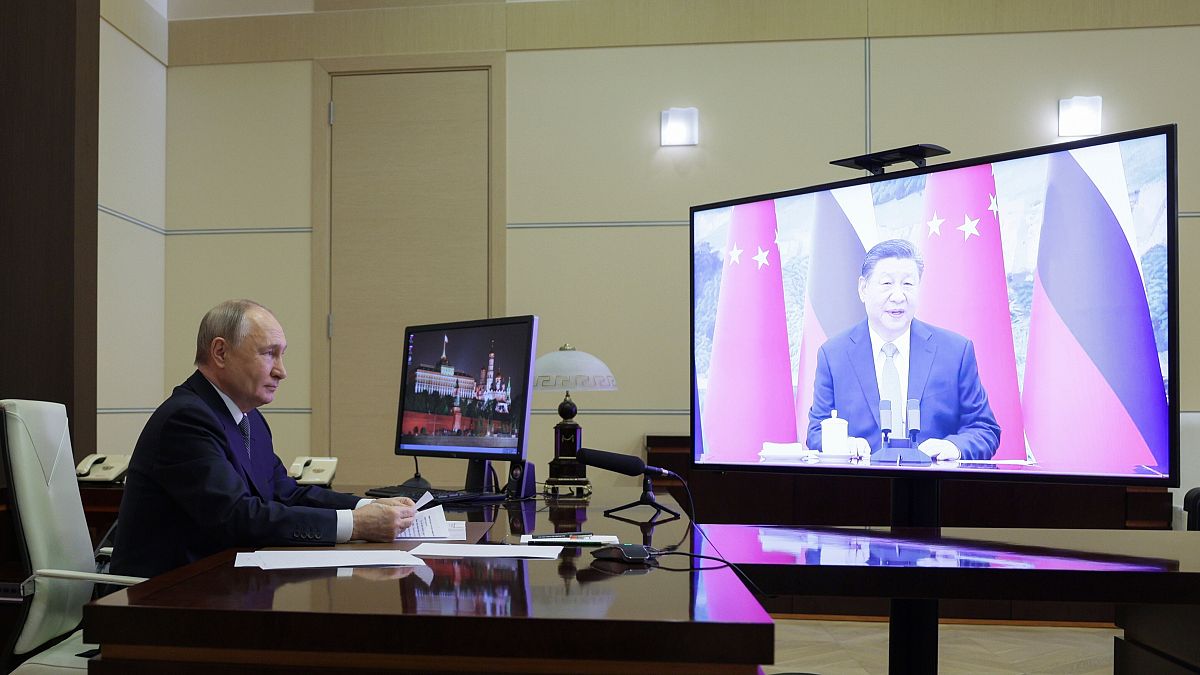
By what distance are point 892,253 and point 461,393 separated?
1.33m

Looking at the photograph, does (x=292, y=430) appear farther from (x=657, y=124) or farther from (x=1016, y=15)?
(x=1016, y=15)

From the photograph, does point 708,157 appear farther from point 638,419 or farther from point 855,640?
point 855,640

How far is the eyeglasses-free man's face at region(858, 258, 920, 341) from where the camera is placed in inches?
89.7

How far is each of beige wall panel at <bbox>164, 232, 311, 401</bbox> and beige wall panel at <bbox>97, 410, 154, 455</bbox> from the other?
1.21 ft

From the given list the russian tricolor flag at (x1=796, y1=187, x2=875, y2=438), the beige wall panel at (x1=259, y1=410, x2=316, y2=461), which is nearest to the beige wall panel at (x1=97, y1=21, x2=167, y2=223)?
the beige wall panel at (x1=259, y1=410, x2=316, y2=461)

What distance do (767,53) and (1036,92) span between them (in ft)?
4.12

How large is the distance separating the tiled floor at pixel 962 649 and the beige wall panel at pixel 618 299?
1224mm

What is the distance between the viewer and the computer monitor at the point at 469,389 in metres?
2.71

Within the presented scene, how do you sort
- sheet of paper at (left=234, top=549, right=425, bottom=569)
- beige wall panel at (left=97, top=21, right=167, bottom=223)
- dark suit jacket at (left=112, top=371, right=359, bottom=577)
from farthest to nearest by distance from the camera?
beige wall panel at (left=97, top=21, right=167, bottom=223) → dark suit jacket at (left=112, top=371, right=359, bottom=577) → sheet of paper at (left=234, top=549, right=425, bottom=569)

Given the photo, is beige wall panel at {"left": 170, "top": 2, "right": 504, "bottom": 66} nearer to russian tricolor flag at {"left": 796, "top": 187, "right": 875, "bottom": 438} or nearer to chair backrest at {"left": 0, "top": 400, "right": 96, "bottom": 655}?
russian tricolor flag at {"left": 796, "top": 187, "right": 875, "bottom": 438}

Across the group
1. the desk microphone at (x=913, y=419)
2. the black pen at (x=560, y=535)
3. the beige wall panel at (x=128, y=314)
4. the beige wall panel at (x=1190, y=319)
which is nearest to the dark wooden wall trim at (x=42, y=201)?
the beige wall panel at (x=128, y=314)

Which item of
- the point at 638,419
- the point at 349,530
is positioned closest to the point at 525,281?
the point at 638,419

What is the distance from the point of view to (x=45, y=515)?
2.12 meters

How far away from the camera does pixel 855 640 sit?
4020 millimetres
